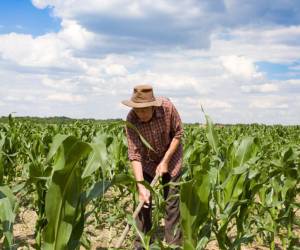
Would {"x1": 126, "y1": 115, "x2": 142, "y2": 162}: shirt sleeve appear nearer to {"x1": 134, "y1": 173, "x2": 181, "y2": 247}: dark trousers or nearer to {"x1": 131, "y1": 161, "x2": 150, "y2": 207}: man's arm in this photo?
{"x1": 131, "y1": 161, "x2": 150, "y2": 207}: man's arm

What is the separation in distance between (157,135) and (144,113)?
302mm

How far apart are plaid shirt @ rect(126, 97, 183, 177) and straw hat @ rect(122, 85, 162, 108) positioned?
0.96 feet

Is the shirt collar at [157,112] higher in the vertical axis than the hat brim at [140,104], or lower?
lower

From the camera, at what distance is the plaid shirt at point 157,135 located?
14.0 feet

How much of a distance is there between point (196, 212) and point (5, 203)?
3.99 ft

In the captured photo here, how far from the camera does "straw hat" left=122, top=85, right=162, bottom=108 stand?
153 inches

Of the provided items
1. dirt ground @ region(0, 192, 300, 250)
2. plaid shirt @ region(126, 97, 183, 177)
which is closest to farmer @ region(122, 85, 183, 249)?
plaid shirt @ region(126, 97, 183, 177)

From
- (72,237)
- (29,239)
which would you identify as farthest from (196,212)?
(29,239)

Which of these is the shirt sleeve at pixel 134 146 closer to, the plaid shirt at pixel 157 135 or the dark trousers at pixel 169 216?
the plaid shirt at pixel 157 135

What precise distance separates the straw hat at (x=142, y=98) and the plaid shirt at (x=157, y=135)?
29 centimetres

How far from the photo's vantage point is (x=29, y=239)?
5859 millimetres

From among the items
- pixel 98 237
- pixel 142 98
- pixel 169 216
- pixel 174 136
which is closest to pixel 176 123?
pixel 174 136

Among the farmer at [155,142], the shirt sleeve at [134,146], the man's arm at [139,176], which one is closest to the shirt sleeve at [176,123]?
the farmer at [155,142]

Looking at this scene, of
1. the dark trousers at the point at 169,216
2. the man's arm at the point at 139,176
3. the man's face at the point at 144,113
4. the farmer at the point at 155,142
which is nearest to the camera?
the man's arm at the point at 139,176
